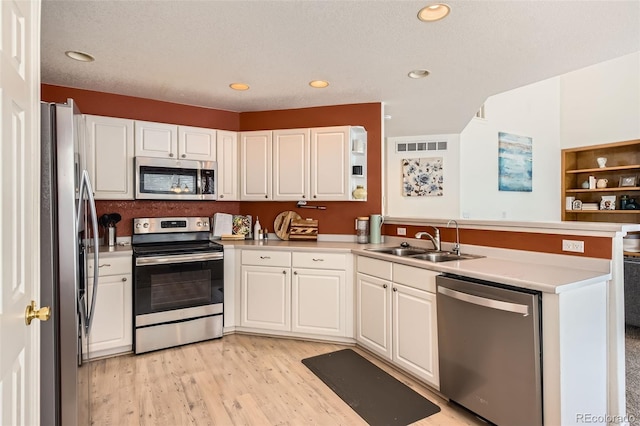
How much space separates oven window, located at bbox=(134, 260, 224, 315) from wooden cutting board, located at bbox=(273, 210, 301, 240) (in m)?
0.79

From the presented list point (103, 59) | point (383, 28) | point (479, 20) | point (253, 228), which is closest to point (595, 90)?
point (479, 20)

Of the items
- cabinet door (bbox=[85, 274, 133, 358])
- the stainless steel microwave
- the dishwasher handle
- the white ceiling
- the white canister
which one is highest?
the white ceiling

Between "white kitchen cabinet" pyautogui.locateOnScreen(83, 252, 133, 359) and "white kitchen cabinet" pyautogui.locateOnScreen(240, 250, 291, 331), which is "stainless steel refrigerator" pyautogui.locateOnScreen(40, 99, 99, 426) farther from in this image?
"white kitchen cabinet" pyautogui.locateOnScreen(240, 250, 291, 331)

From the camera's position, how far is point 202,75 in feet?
9.51

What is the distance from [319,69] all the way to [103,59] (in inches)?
64.7

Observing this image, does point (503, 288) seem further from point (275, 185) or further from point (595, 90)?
point (595, 90)

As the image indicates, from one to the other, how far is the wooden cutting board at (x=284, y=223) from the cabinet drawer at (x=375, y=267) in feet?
3.51

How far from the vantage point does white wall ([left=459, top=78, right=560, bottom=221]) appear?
567 centimetres

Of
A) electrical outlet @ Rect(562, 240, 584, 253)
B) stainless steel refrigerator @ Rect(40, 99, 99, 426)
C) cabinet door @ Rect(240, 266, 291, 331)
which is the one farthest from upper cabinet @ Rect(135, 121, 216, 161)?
electrical outlet @ Rect(562, 240, 584, 253)

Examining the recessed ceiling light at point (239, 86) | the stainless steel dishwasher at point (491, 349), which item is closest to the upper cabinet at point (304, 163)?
the recessed ceiling light at point (239, 86)

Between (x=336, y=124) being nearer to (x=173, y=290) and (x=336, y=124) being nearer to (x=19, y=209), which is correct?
(x=173, y=290)

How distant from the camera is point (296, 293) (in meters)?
3.21

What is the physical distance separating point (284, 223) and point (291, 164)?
678 millimetres

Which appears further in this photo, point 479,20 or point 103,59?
point 103,59
